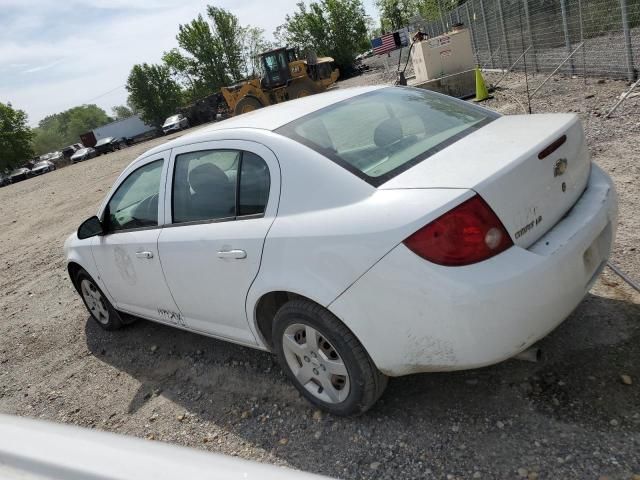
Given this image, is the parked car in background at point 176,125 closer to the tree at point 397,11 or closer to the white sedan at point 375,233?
the tree at point 397,11

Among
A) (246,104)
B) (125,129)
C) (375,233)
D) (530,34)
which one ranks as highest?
(375,233)

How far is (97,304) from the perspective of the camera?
4.86 m

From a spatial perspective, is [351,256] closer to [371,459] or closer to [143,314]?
[371,459]

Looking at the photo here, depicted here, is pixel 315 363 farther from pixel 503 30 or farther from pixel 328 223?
pixel 503 30

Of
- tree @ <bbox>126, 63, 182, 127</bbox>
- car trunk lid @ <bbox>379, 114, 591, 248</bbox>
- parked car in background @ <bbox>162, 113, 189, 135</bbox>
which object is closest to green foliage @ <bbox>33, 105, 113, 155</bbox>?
tree @ <bbox>126, 63, 182, 127</bbox>

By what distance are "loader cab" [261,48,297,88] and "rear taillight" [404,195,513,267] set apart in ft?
79.9

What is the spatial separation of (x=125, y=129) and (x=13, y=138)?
13.2m

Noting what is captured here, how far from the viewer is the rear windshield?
2.62 meters

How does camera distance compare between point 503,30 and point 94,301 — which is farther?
point 503,30

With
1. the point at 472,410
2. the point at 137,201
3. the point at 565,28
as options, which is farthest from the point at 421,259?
the point at 565,28

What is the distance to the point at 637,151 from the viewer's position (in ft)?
17.4

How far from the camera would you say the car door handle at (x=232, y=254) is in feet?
9.13

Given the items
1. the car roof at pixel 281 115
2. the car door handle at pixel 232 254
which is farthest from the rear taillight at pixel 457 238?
the car roof at pixel 281 115

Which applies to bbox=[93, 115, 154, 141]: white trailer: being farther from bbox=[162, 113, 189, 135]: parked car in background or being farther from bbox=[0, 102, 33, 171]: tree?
bbox=[162, 113, 189, 135]: parked car in background
